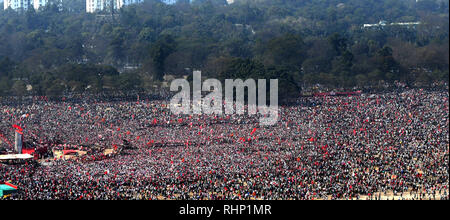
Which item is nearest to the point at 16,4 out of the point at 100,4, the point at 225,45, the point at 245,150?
the point at 100,4

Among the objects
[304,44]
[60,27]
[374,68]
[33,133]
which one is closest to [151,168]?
[33,133]

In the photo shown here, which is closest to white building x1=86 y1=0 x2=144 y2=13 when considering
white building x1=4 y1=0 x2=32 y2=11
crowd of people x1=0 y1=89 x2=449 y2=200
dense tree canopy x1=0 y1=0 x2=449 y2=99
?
dense tree canopy x1=0 y1=0 x2=449 y2=99

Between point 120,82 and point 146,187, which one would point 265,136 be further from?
point 120,82

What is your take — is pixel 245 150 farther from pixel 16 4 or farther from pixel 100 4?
pixel 16 4

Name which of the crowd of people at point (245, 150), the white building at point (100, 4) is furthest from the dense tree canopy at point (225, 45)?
the crowd of people at point (245, 150)

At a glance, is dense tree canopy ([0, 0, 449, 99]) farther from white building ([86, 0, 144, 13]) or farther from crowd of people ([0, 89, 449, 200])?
crowd of people ([0, 89, 449, 200])
